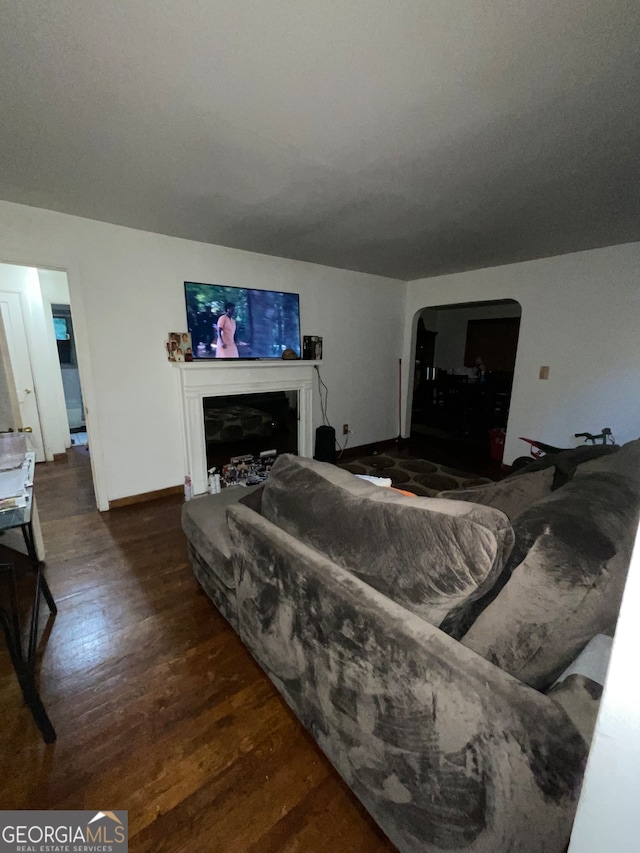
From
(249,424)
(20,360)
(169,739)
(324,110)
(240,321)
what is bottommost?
(169,739)

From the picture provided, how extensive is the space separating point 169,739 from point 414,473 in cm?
297

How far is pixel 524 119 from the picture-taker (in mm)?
1356

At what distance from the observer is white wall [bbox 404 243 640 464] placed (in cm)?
292

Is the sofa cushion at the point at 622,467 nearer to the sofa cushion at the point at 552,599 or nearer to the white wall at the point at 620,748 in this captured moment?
the sofa cushion at the point at 552,599

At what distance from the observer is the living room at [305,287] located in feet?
7.16

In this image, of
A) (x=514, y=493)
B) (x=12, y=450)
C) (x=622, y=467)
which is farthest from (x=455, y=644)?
(x=12, y=450)

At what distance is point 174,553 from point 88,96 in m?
2.31

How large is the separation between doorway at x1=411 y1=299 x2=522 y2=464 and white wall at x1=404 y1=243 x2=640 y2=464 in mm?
1162

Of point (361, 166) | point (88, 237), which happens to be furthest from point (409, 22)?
point (88, 237)

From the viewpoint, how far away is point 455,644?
74 cm

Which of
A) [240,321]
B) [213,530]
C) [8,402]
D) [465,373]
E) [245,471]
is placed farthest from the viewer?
[465,373]

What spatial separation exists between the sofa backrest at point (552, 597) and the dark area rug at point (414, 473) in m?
2.28

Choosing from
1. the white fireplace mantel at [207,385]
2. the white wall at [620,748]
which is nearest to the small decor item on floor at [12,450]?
the white fireplace mantel at [207,385]

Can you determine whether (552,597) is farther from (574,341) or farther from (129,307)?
(574,341)
